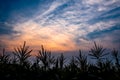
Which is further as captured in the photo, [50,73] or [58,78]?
[50,73]

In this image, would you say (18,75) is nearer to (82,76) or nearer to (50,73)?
(50,73)

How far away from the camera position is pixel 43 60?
14.0 metres

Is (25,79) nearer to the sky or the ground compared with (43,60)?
nearer to the ground

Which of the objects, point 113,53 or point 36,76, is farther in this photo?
point 113,53

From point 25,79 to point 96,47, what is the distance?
10907 mm

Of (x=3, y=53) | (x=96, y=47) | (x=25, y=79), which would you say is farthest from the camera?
(x=96, y=47)

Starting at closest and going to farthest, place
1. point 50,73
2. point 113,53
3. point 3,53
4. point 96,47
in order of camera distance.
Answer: point 50,73 → point 3,53 → point 96,47 → point 113,53

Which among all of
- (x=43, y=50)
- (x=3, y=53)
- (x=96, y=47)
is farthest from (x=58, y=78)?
(x=96, y=47)

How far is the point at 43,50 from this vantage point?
1366 cm

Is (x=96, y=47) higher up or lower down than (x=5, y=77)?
higher up

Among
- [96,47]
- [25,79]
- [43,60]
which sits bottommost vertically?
[25,79]

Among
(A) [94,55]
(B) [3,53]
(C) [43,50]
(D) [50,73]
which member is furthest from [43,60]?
(A) [94,55]

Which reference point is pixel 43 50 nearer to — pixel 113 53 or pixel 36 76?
pixel 36 76

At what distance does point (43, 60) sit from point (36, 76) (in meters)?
5.03
